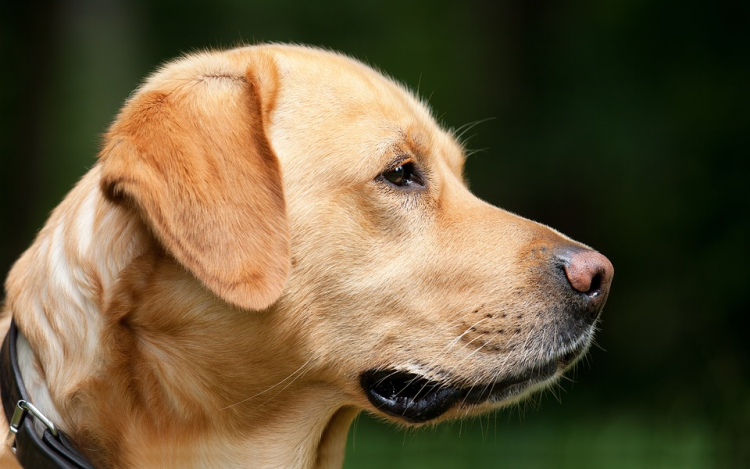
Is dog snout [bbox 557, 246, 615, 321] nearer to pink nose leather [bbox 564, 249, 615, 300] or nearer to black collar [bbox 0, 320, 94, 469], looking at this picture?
pink nose leather [bbox 564, 249, 615, 300]

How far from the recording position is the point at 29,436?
2.59 meters

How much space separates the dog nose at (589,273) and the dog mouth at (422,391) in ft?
0.70

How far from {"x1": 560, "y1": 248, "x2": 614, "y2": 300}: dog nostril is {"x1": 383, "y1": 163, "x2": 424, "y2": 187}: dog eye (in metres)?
0.60

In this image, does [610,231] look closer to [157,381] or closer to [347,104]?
[347,104]

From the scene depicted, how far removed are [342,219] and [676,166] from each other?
16.6 feet

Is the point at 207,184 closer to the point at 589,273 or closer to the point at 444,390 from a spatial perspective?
the point at 444,390

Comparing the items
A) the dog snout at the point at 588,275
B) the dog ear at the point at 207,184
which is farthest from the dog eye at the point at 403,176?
the dog snout at the point at 588,275

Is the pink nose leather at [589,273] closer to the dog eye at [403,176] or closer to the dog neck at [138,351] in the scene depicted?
the dog eye at [403,176]

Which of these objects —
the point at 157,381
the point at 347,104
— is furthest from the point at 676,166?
the point at 157,381

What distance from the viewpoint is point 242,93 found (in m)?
2.96

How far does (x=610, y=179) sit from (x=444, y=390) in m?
5.15

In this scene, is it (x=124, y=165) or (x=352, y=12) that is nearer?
(x=124, y=165)

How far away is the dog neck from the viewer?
2.69 metres

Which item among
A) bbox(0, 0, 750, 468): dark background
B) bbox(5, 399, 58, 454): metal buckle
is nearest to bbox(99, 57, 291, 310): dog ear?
bbox(5, 399, 58, 454): metal buckle
